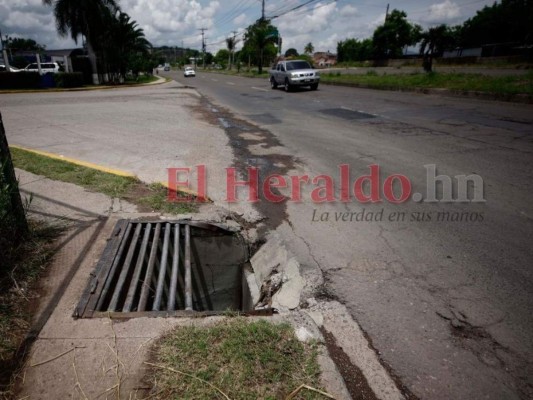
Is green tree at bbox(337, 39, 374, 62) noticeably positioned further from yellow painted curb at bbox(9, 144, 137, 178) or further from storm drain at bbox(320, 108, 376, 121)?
yellow painted curb at bbox(9, 144, 137, 178)

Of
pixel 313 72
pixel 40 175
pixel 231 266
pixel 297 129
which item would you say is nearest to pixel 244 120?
pixel 297 129

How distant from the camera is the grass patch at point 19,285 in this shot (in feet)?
7.01

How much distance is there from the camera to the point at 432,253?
336 cm

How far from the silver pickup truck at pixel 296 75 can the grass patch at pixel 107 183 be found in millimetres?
15945

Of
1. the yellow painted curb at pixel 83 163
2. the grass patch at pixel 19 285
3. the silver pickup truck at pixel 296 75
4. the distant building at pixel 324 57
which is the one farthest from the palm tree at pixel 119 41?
the distant building at pixel 324 57

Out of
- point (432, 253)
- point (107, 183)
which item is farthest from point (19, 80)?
point (432, 253)

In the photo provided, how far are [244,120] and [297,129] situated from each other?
2458 millimetres

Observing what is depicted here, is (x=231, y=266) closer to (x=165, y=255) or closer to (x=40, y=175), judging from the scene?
(x=165, y=255)

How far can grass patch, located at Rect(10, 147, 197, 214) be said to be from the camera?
14.4ft

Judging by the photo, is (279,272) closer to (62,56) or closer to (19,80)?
(19,80)

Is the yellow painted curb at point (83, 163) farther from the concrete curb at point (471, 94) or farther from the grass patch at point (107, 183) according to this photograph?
the concrete curb at point (471, 94)

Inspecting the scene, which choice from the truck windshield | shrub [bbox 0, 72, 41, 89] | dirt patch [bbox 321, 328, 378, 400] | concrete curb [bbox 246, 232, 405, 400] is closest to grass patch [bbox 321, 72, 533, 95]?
the truck windshield

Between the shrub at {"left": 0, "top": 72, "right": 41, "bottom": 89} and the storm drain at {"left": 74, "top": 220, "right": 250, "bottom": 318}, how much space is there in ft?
85.9

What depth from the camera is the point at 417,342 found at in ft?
7.68
